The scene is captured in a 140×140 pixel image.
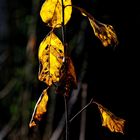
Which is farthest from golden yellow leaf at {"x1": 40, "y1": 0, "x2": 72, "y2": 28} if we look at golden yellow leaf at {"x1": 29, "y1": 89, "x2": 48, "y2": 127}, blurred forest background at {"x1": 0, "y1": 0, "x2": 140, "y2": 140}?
blurred forest background at {"x1": 0, "y1": 0, "x2": 140, "y2": 140}

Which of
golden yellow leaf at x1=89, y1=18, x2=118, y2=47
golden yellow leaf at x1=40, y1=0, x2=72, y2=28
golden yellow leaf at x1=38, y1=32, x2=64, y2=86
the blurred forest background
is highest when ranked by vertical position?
golden yellow leaf at x1=40, y1=0, x2=72, y2=28

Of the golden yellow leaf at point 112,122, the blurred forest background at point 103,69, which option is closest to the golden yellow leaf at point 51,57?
the golden yellow leaf at point 112,122

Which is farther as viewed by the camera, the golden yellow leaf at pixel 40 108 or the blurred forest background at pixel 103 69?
the blurred forest background at pixel 103 69

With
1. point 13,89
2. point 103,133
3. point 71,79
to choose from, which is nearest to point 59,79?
point 71,79

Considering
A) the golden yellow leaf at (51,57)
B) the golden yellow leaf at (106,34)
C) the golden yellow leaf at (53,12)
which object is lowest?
the golden yellow leaf at (51,57)

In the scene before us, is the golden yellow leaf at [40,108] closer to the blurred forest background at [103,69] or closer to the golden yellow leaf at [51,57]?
the golden yellow leaf at [51,57]

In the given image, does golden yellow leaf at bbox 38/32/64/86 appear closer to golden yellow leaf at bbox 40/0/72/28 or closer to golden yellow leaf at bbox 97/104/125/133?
golden yellow leaf at bbox 40/0/72/28
